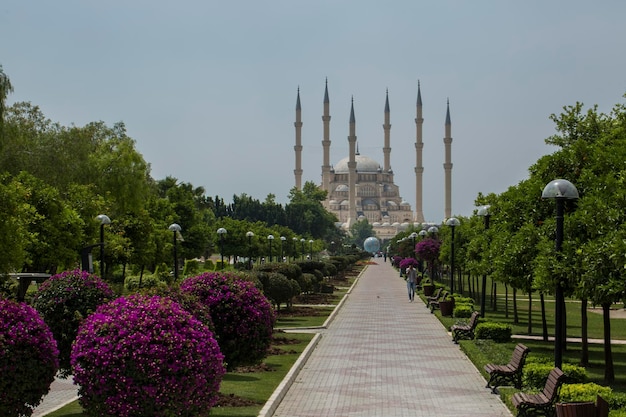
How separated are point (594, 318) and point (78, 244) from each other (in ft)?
48.6

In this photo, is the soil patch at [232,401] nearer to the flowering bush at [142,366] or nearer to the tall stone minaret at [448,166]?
the flowering bush at [142,366]

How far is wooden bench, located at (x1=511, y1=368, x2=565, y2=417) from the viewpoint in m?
10.1

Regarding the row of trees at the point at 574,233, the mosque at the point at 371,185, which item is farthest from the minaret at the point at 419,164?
the row of trees at the point at 574,233

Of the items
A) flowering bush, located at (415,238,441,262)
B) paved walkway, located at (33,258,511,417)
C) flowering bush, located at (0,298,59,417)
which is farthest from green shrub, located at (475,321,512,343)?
flowering bush, located at (415,238,441,262)

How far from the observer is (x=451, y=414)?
11.1 m

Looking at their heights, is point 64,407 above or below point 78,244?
below

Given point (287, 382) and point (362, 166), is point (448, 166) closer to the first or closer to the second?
point (362, 166)

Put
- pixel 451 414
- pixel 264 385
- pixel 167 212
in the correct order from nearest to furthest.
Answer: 1. pixel 451 414
2. pixel 264 385
3. pixel 167 212

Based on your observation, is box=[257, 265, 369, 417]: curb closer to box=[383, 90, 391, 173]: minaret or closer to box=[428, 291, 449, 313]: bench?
box=[428, 291, 449, 313]: bench

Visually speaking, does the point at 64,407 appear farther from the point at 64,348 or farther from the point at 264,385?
the point at 264,385

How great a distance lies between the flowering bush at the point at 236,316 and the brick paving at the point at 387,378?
0.84m

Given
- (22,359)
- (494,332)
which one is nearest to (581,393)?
(22,359)

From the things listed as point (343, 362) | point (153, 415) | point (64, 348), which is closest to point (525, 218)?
point (343, 362)

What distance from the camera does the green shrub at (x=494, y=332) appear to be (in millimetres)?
18375
